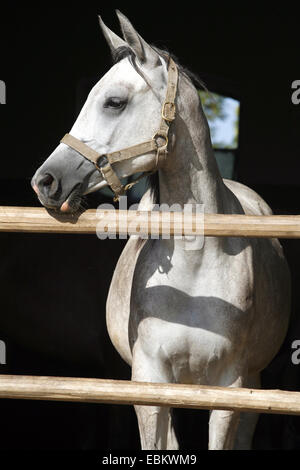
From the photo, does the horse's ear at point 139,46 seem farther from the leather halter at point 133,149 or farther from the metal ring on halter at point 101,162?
the metal ring on halter at point 101,162

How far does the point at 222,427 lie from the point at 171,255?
2.06ft

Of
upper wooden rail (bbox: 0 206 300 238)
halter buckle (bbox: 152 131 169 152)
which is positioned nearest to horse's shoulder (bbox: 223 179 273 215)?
halter buckle (bbox: 152 131 169 152)

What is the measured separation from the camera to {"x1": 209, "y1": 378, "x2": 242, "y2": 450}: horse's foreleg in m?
2.69

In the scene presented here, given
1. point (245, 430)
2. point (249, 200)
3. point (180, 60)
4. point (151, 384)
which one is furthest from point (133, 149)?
point (180, 60)

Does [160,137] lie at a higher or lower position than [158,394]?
higher

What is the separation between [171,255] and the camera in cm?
266

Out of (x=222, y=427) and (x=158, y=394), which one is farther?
(x=222, y=427)

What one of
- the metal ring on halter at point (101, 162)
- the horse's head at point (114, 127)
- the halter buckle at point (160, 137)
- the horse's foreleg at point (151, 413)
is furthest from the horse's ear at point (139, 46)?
the horse's foreleg at point (151, 413)

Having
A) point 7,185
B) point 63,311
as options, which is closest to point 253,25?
point 7,185

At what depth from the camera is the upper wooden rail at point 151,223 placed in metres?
2.29

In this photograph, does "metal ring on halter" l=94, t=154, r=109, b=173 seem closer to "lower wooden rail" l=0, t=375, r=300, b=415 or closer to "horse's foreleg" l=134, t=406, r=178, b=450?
"lower wooden rail" l=0, t=375, r=300, b=415

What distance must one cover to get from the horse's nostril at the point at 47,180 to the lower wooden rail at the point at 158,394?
596mm

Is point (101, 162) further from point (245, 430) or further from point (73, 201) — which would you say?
point (245, 430)
